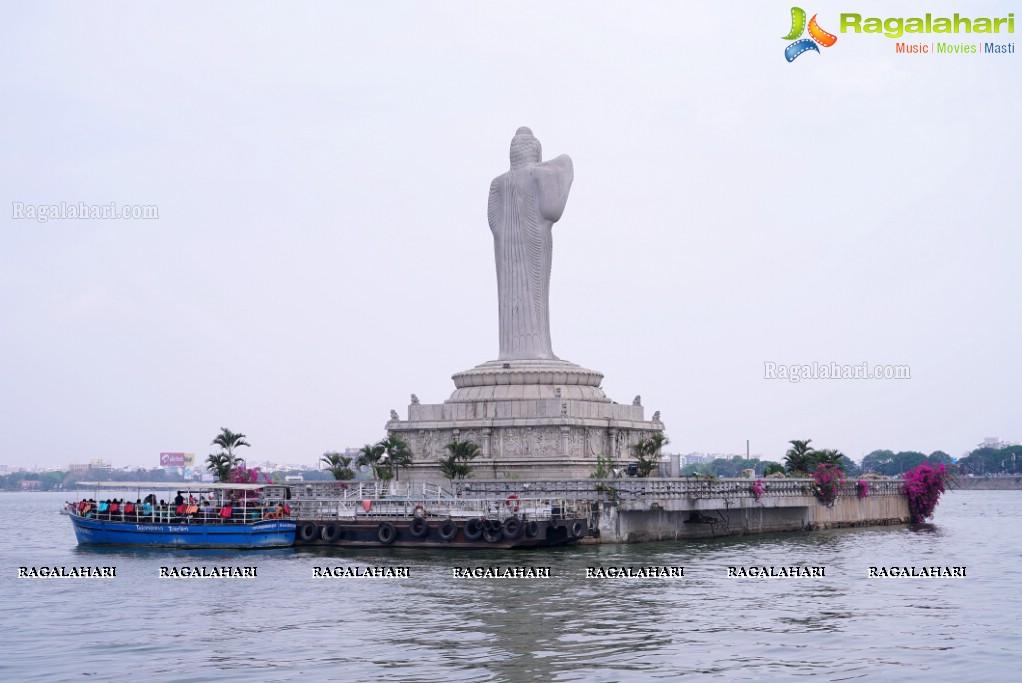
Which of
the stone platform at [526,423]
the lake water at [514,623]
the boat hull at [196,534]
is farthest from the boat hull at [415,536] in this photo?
the stone platform at [526,423]

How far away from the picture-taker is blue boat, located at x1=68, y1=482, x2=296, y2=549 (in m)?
48.3

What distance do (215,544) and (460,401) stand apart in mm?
15437

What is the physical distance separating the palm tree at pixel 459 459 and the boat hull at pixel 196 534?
8.97 metres

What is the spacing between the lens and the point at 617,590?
1391 inches

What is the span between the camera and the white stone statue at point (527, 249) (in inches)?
2472

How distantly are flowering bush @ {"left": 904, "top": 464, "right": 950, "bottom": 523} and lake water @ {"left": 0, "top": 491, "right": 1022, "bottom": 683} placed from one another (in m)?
24.1

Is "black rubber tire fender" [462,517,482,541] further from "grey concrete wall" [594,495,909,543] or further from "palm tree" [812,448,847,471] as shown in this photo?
"palm tree" [812,448,847,471]

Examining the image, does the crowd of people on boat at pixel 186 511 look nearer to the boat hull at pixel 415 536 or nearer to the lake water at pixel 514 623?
the boat hull at pixel 415 536

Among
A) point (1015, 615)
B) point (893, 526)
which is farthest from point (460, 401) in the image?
point (1015, 615)

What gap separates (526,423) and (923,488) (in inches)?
983

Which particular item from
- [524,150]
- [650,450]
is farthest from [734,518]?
[524,150]

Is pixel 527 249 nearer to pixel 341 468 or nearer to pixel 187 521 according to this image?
pixel 341 468

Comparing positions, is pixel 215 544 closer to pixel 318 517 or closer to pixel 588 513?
pixel 318 517

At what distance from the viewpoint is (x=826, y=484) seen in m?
59.8
